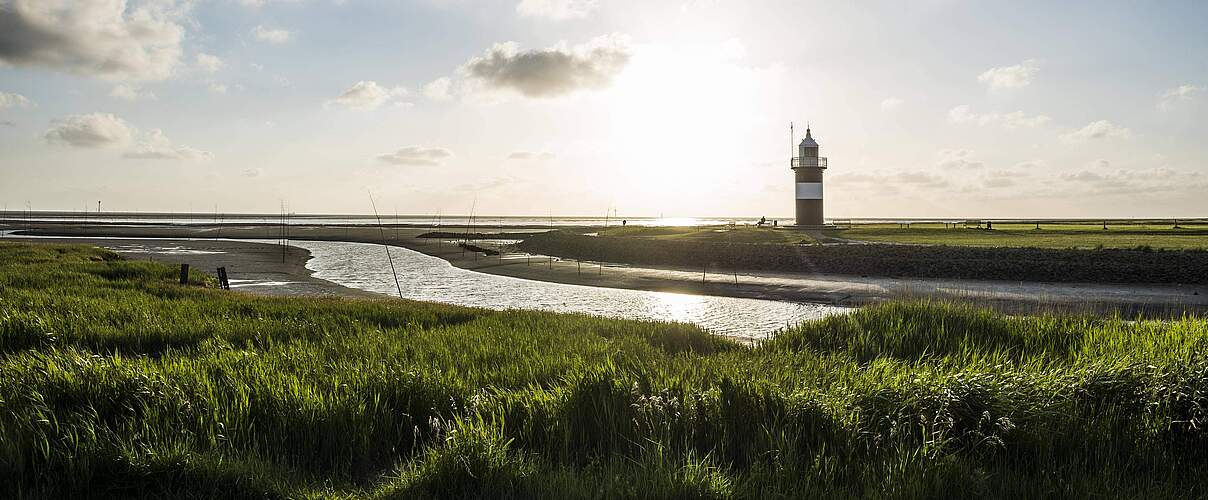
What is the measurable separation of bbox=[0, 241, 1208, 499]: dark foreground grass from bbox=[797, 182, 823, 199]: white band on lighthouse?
2375 inches

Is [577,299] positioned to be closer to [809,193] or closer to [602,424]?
[602,424]

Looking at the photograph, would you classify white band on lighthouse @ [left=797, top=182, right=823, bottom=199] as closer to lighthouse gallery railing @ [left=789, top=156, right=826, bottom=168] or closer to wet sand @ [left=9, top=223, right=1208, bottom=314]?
lighthouse gallery railing @ [left=789, top=156, right=826, bottom=168]

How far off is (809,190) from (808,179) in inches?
43.9

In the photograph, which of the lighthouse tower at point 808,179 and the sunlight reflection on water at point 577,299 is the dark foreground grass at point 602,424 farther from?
the lighthouse tower at point 808,179

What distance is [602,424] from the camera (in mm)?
6281

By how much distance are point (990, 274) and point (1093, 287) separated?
12.8ft

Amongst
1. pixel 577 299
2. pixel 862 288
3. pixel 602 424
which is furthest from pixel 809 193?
pixel 602 424

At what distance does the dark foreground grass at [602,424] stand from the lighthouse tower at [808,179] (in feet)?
198

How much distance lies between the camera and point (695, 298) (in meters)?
24.8

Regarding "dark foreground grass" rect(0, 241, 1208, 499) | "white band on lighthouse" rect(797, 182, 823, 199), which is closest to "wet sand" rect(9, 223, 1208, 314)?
"dark foreground grass" rect(0, 241, 1208, 499)

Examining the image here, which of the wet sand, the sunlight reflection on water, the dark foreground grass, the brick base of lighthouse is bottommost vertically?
the sunlight reflection on water

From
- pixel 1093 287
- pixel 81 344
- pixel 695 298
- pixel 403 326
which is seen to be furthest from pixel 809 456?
pixel 1093 287

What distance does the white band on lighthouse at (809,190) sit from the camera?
67938 millimetres

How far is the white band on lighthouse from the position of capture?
67938mm
